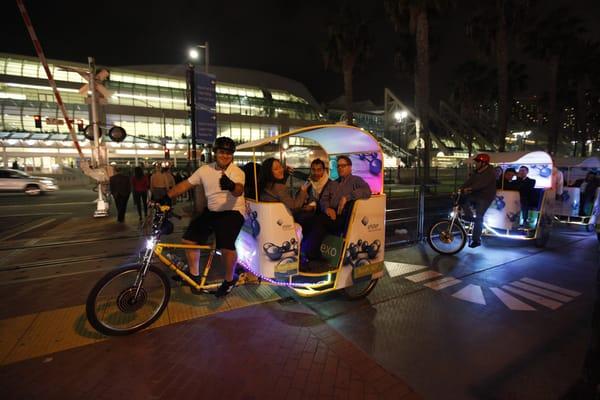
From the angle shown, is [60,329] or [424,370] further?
[60,329]

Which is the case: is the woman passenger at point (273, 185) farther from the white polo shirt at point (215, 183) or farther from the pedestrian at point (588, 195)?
the pedestrian at point (588, 195)

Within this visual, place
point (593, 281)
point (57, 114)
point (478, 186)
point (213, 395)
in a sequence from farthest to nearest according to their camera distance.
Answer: point (57, 114) → point (478, 186) → point (593, 281) → point (213, 395)

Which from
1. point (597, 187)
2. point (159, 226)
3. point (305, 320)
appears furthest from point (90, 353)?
point (597, 187)

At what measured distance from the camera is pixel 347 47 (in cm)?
2544

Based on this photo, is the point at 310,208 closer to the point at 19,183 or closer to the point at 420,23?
the point at 420,23

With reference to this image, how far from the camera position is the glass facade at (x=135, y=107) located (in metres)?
38.0

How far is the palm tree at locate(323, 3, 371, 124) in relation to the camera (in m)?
25.5

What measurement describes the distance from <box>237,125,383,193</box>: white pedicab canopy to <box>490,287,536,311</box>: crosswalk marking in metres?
2.21

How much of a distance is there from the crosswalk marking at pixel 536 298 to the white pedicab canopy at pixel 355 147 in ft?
7.79

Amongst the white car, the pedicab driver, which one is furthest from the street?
the white car

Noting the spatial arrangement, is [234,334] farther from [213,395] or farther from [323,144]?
[323,144]

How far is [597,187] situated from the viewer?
30.1ft

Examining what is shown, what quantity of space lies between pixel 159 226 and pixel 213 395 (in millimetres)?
1849

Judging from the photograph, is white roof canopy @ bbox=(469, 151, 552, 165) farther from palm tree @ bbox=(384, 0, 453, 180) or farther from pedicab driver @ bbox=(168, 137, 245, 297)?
palm tree @ bbox=(384, 0, 453, 180)
